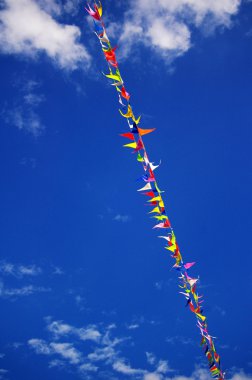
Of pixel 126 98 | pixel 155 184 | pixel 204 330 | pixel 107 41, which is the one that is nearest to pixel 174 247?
pixel 155 184

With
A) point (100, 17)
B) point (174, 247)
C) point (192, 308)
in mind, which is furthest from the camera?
point (192, 308)

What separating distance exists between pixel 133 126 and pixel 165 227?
2.64 metres

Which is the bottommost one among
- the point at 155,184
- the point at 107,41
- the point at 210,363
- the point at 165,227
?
the point at 210,363

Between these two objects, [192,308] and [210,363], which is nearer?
[192,308]

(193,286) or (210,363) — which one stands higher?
(193,286)

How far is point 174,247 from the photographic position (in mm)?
8570

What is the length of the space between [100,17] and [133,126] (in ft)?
7.64

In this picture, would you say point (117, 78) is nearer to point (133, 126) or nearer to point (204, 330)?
point (133, 126)

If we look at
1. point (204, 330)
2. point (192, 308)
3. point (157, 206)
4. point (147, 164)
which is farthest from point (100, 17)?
point (204, 330)

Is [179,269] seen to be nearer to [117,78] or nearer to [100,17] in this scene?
[117,78]

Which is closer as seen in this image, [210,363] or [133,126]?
[133,126]

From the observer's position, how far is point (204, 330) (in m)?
9.37

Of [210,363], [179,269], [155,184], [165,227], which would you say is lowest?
[210,363]

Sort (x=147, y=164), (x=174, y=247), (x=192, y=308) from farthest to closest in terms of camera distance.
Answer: (x=192, y=308), (x=174, y=247), (x=147, y=164)
